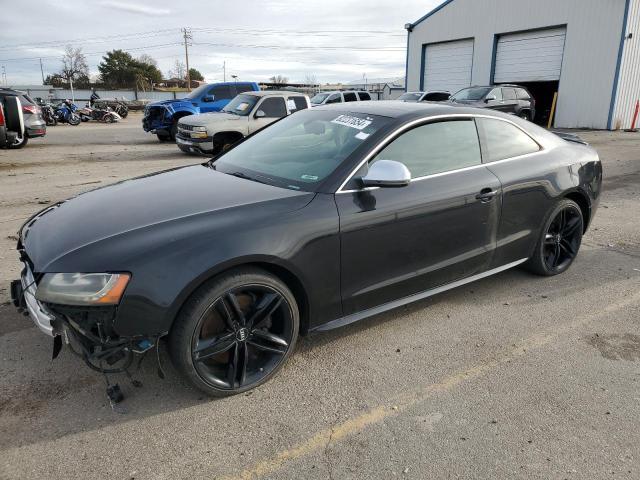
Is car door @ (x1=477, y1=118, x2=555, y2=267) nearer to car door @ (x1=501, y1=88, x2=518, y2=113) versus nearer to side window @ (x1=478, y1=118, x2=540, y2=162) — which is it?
side window @ (x1=478, y1=118, x2=540, y2=162)

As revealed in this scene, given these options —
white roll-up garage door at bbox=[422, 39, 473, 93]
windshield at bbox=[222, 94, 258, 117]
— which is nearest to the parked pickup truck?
windshield at bbox=[222, 94, 258, 117]

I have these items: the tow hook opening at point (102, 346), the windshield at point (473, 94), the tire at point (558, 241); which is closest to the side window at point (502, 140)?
the tire at point (558, 241)

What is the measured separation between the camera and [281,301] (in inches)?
109

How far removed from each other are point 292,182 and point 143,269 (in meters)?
1.14

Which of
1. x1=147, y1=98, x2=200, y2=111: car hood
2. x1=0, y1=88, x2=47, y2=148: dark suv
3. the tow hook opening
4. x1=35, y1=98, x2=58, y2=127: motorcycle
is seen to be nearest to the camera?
the tow hook opening

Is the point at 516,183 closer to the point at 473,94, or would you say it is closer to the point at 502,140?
the point at 502,140

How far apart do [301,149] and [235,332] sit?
1.47 metres

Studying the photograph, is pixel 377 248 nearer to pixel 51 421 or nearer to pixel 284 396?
pixel 284 396

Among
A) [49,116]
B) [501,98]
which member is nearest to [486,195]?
[501,98]

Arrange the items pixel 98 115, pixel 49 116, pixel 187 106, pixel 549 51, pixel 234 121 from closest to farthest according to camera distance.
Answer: pixel 234 121
pixel 187 106
pixel 549 51
pixel 49 116
pixel 98 115

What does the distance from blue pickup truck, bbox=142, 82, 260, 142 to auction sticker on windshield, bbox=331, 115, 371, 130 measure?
12.8 m

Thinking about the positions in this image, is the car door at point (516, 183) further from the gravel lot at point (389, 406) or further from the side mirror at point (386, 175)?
the side mirror at point (386, 175)

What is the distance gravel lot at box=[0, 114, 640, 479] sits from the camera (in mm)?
2260

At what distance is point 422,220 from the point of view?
3240 mm
